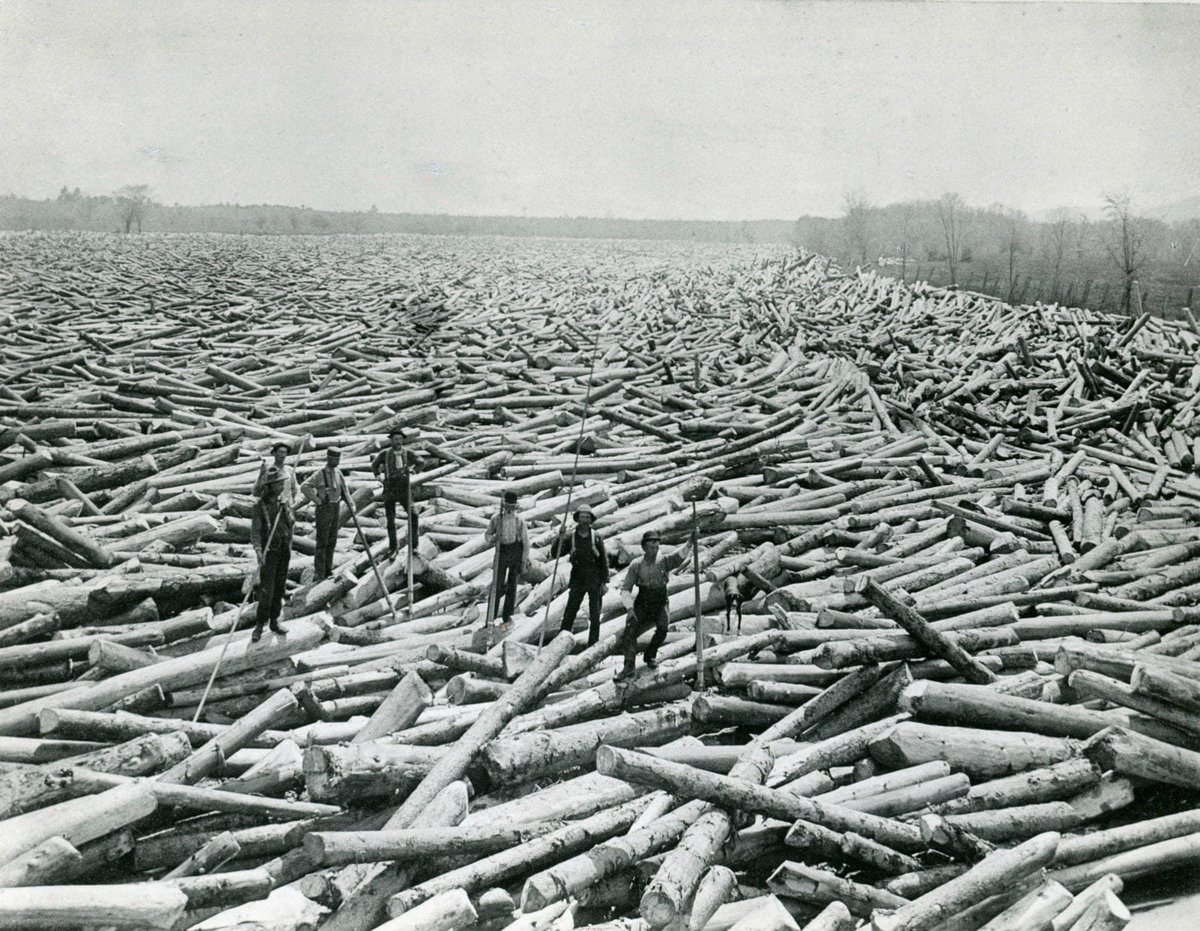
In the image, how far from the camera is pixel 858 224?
41688 mm

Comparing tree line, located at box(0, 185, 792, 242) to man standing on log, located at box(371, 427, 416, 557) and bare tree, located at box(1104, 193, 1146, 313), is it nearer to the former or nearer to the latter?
man standing on log, located at box(371, 427, 416, 557)

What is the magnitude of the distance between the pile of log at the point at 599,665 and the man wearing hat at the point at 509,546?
1.09ft

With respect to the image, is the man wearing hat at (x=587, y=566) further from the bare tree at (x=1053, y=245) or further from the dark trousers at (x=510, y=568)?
the bare tree at (x=1053, y=245)

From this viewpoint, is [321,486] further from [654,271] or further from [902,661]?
[654,271]

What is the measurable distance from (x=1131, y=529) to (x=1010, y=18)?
6097 mm

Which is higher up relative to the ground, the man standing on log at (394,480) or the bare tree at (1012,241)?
the bare tree at (1012,241)

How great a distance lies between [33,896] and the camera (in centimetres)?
373

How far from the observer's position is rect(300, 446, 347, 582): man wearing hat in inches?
306

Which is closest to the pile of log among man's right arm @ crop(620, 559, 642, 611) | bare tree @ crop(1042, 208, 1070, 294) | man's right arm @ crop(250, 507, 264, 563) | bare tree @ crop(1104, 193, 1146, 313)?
man's right arm @ crop(620, 559, 642, 611)

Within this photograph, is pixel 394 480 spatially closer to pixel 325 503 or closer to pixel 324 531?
pixel 325 503

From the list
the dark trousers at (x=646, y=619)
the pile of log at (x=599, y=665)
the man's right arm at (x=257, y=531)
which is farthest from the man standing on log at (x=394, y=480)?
the dark trousers at (x=646, y=619)

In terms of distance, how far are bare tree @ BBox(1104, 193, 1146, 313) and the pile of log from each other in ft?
10.9

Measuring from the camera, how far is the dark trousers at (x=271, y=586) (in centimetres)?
656

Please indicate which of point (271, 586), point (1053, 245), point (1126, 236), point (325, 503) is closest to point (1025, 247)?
point (1053, 245)
